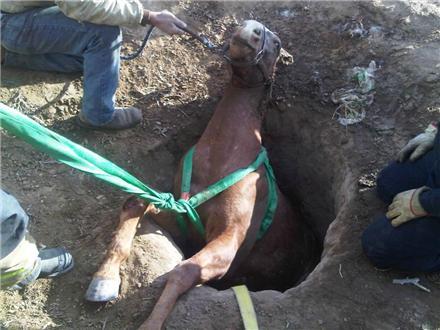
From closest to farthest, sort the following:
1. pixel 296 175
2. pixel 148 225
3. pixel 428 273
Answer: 1. pixel 428 273
2. pixel 148 225
3. pixel 296 175

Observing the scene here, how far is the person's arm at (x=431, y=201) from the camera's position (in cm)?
341

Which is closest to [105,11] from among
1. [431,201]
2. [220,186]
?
[220,186]

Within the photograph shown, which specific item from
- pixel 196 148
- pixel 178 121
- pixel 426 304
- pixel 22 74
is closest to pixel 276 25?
pixel 178 121

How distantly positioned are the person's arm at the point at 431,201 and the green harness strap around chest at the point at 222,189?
1190 mm

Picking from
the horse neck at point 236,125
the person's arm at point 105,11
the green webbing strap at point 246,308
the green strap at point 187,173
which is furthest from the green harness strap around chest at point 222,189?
the person's arm at point 105,11

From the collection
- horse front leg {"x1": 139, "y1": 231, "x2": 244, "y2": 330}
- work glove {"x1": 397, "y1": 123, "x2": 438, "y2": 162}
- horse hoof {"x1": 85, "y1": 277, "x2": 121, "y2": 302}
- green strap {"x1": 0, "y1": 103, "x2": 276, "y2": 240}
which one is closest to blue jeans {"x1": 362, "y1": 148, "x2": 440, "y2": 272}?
work glove {"x1": 397, "y1": 123, "x2": 438, "y2": 162}

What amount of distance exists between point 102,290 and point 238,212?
1.09 meters

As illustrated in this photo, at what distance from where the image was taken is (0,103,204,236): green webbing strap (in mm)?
3162

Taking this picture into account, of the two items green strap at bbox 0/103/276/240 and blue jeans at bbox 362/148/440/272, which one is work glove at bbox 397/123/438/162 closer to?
blue jeans at bbox 362/148/440/272

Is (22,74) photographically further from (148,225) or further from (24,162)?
(148,225)

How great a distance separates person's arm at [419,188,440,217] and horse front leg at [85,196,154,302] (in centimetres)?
179

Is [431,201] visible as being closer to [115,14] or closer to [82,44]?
[115,14]

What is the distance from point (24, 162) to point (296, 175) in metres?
2.28

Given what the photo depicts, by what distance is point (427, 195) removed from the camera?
3500 mm
